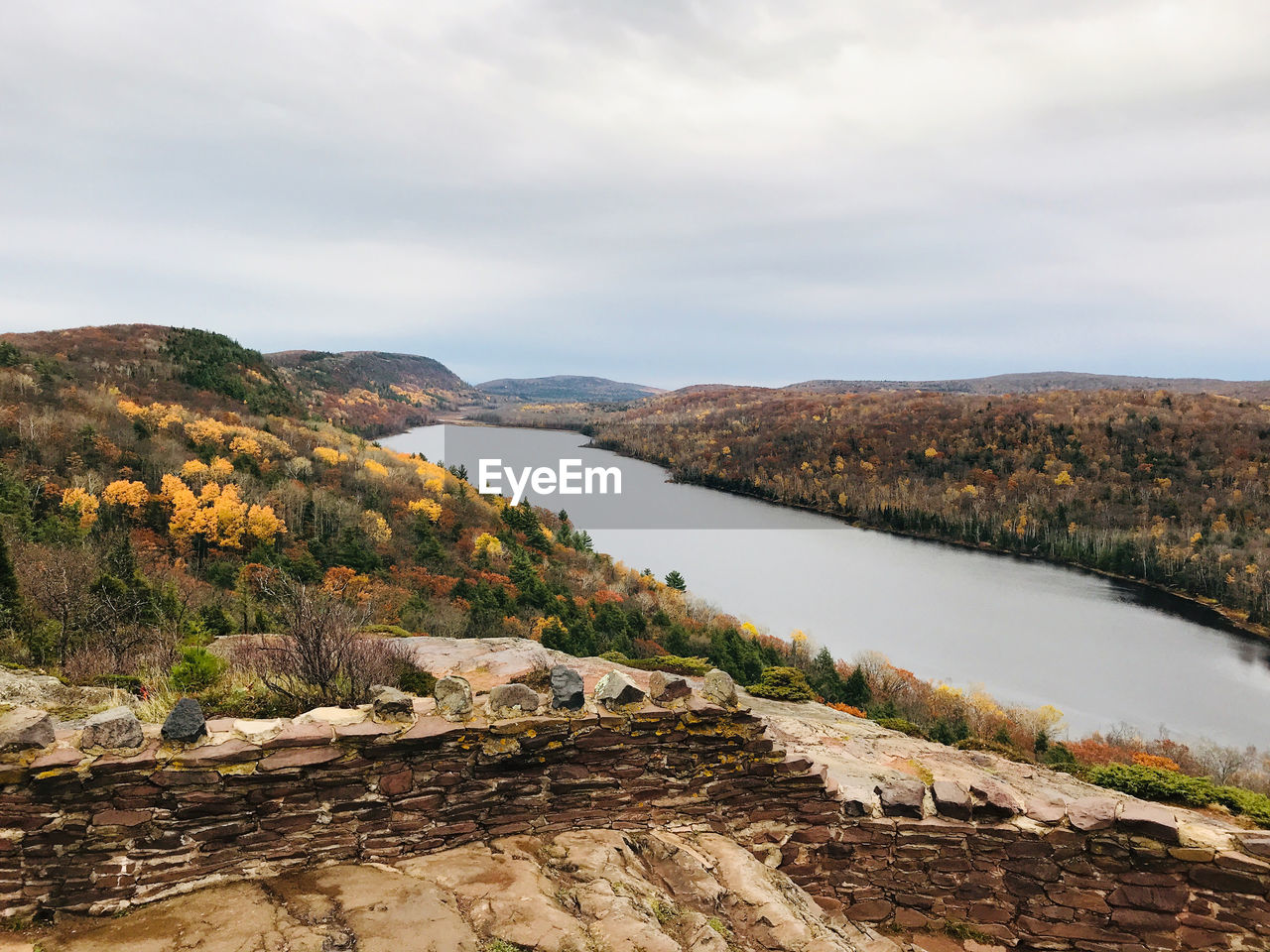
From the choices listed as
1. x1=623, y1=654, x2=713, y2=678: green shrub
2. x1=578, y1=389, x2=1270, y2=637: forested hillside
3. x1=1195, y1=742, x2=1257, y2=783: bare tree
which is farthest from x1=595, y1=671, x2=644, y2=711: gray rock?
x1=578, y1=389, x2=1270, y2=637: forested hillside

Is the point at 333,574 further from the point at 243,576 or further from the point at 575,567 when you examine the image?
the point at 575,567

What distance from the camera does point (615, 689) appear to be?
6.55 meters

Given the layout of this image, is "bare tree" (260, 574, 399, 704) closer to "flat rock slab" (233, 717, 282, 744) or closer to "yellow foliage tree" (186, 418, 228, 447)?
"flat rock slab" (233, 717, 282, 744)

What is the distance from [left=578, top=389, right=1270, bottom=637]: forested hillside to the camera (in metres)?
69.7

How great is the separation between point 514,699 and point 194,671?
389 cm

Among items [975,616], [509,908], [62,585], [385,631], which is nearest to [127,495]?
[62,585]

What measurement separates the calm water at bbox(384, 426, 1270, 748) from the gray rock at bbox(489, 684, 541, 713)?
137 feet

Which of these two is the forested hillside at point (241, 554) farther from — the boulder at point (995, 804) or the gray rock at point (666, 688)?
the boulder at point (995, 804)

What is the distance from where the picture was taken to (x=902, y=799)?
23.7 feet

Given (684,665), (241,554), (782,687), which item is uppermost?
(241,554)

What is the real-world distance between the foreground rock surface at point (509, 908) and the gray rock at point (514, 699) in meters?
1.23

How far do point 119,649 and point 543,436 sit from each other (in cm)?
16480

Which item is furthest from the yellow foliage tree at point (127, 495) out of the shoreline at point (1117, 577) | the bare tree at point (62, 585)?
the shoreline at point (1117, 577)

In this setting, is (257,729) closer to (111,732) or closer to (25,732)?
(111,732)
